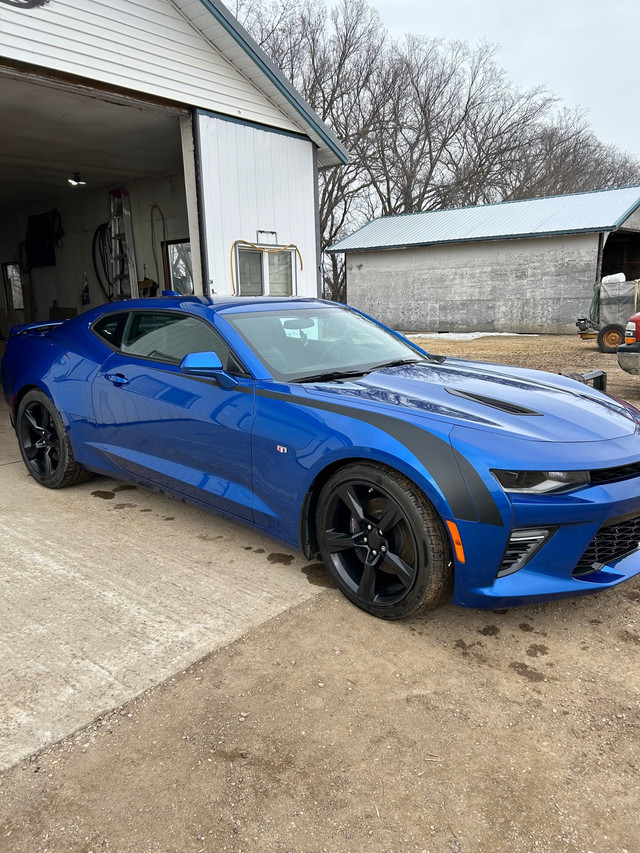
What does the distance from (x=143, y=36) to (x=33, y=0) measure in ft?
4.24

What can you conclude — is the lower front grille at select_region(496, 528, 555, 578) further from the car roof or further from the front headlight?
the car roof

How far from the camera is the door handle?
3.81m

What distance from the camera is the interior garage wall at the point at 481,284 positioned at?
19.9 metres

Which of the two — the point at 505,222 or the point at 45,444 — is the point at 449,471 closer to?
the point at 45,444

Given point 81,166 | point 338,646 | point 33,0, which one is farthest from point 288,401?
point 81,166

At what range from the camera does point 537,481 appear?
234cm

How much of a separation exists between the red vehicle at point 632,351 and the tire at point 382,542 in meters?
6.32

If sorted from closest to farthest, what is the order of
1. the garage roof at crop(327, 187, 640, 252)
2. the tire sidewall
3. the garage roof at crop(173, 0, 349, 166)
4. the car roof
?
the car roof, the tire sidewall, the garage roof at crop(173, 0, 349, 166), the garage roof at crop(327, 187, 640, 252)

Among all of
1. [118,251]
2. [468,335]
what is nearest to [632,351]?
[118,251]

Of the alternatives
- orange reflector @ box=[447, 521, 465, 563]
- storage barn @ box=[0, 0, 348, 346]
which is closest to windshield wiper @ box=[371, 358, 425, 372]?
orange reflector @ box=[447, 521, 465, 563]

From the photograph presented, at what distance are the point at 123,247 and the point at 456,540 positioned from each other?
1143 centimetres

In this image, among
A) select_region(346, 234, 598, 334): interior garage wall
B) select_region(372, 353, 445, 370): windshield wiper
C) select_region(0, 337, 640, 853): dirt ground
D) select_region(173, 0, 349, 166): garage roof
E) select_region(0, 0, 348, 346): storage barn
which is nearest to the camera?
select_region(0, 337, 640, 853): dirt ground

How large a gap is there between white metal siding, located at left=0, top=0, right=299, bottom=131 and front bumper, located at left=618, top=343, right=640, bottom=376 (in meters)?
5.72

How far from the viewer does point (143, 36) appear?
7125 millimetres
